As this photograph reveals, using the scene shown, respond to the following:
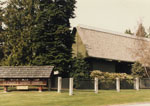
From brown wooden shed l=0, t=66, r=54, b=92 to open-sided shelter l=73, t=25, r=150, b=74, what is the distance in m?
11.8

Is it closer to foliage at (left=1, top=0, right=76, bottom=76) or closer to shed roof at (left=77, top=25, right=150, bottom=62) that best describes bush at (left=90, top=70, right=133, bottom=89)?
shed roof at (left=77, top=25, right=150, bottom=62)

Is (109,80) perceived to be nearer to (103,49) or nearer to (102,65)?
(102,65)

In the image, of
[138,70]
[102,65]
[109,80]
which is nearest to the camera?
[109,80]

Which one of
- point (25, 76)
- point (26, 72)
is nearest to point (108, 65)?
point (26, 72)

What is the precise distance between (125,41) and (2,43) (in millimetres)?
22268

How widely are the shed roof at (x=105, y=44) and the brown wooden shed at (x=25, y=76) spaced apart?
12831mm

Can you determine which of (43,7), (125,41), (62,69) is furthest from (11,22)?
(125,41)

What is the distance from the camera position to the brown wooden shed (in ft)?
73.8

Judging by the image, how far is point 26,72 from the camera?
22.9 metres

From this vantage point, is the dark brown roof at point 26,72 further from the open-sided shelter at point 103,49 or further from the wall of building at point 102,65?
the wall of building at point 102,65

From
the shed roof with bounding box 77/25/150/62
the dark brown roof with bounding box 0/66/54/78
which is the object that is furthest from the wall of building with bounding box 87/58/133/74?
the dark brown roof with bounding box 0/66/54/78

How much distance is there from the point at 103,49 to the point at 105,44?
6.11ft

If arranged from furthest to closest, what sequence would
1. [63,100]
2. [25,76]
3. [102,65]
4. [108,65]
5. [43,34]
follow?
[108,65] → [102,65] → [43,34] → [25,76] → [63,100]

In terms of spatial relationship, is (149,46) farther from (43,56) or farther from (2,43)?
(2,43)
